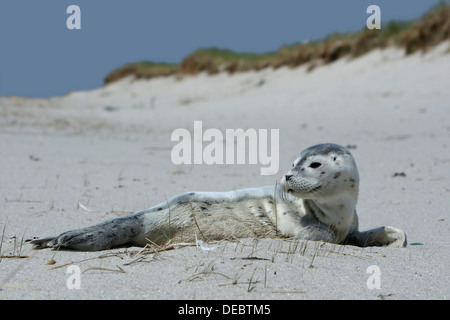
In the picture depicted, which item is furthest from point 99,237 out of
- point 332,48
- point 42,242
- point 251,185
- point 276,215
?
point 332,48

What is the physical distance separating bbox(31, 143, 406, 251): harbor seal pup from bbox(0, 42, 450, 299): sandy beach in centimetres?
15

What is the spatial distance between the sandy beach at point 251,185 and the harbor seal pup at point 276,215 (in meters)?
0.15

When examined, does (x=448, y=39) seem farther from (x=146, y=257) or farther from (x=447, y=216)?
(x=146, y=257)

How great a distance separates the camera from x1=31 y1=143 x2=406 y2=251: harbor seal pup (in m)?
3.41

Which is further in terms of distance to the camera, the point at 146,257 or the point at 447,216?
the point at 447,216

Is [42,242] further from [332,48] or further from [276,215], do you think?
[332,48]

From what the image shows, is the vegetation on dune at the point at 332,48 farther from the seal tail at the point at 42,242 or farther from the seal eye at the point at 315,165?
the seal tail at the point at 42,242

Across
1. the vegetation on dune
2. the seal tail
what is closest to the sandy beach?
the seal tail

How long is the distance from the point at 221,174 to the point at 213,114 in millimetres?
7986

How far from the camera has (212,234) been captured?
3434mm

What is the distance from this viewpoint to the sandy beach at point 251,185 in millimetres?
2658

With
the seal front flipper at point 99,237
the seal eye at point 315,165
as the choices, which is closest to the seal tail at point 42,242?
the seal front flipper at point 99,237
